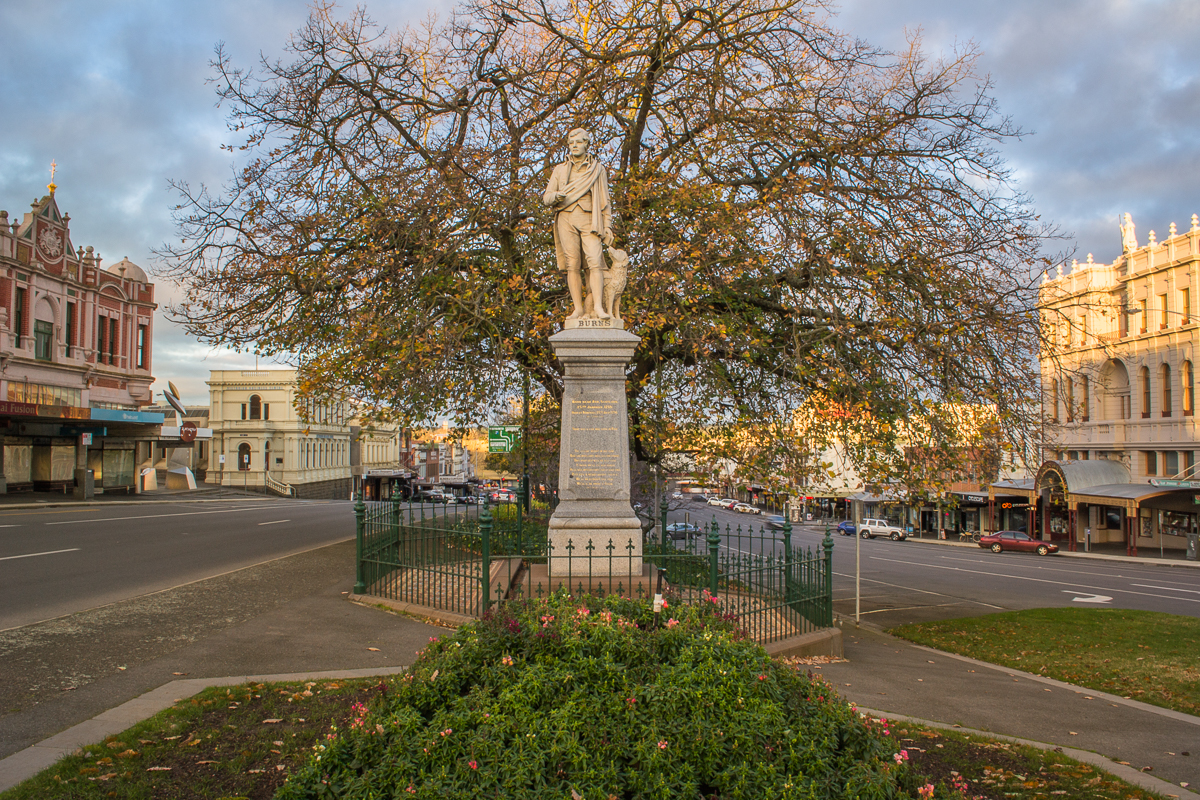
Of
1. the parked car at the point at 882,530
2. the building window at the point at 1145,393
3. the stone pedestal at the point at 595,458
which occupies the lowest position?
the parked car at the point at 882,530

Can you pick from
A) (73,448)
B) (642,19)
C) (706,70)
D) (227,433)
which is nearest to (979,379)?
(706,70)

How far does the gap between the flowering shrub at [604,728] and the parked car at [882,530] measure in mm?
47630

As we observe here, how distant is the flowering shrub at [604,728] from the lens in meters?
3.31

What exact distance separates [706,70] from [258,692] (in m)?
12.3

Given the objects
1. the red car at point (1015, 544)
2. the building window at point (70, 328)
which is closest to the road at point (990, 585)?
the red car at point (1015, 544)

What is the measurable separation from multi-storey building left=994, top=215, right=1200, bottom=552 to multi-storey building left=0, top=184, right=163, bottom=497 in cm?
4550

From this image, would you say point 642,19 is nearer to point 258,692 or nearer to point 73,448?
point 258,692

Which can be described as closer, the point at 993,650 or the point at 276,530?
the point at 993,650

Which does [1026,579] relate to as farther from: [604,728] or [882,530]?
[882,530]

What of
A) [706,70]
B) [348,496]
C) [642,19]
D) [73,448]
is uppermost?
[642,19]

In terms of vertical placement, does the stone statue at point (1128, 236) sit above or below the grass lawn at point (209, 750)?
above

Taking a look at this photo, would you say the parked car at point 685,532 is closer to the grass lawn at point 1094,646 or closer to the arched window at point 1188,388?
the grass lawn at point 1094,646

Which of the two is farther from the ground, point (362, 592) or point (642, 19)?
point (642, 19)

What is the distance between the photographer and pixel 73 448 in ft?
121
